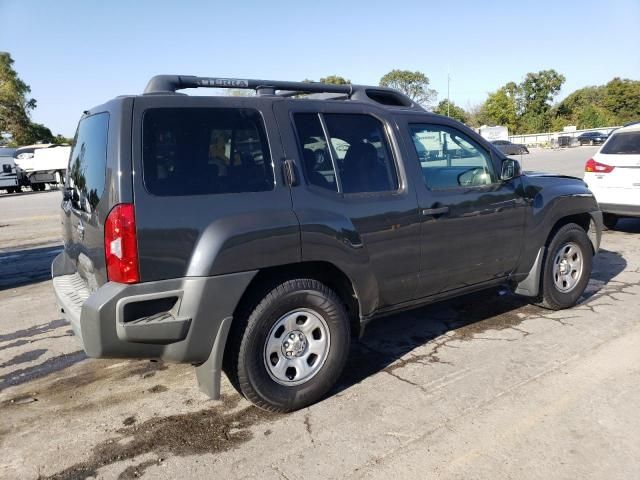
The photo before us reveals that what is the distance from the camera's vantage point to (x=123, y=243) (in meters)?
2.73

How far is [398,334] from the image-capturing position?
461cm

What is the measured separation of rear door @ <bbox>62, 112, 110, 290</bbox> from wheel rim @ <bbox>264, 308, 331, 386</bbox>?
1.08 metres

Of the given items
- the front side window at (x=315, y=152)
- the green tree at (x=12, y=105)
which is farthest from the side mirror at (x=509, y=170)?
the green tree at (x=12, y=105)

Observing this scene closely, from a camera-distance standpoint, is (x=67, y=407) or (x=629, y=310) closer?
(x=67, y=407)

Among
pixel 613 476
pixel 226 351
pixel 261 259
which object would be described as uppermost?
pixel 261 259

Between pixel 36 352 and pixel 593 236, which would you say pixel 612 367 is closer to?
pixel 593 236

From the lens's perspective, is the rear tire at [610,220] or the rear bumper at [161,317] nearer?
the rear bumper at [161,317]

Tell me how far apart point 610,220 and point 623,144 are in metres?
1.42

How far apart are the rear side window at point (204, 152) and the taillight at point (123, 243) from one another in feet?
0.62

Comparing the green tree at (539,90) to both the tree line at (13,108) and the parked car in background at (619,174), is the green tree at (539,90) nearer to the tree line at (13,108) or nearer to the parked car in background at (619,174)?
the tree line at (13,108)

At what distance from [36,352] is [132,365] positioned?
1.09 metres

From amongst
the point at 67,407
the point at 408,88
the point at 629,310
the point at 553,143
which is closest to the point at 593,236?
the point at 629,310

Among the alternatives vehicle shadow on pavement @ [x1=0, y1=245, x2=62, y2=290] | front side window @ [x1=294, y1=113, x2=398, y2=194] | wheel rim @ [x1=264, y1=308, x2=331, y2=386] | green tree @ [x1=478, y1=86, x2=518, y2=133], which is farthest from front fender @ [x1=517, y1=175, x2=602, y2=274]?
green tree @ [x1=478, y1=86, x2=518, y2=133]

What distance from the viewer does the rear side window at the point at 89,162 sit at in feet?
9.78
